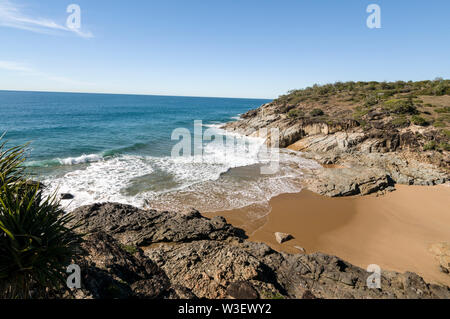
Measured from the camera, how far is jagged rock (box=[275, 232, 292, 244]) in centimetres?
1006

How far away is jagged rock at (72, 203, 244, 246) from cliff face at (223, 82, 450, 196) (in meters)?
9.55

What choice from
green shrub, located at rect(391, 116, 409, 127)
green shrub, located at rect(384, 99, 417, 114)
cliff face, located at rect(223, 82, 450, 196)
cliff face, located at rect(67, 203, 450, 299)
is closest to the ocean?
cliff face, located at rect(223, 82, 450, 196)

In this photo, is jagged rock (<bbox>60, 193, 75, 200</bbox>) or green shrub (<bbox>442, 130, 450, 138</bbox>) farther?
green shrub (<bbox>442, 130, 450, 138</bbox>)

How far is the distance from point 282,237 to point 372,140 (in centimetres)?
2028

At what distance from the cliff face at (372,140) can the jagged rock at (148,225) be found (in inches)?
376

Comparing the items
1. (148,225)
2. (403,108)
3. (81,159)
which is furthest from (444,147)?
(81,159)

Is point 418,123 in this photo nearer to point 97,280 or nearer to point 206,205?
point 206,205

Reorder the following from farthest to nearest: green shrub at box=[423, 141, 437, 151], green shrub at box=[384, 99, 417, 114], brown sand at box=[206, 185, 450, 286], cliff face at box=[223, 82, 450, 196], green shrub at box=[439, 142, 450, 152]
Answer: green shrub at box=[384, 99, 417, 114] < green shrub at box=[423, 141, 437, 151] < green shrub at box=[439, 142, 450, 152] < cliff face at box=[223, 82, 450, 196] < brown sand at box=[206, 185, 450, 286]

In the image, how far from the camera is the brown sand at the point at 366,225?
30.4 ft

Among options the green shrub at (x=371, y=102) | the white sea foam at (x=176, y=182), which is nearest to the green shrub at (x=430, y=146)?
the white sea foam at (x=176, y=182)

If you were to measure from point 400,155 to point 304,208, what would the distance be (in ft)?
50.1

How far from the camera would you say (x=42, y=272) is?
357 centimetres

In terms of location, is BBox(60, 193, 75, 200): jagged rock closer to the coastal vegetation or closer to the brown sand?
Result: the brown sand
